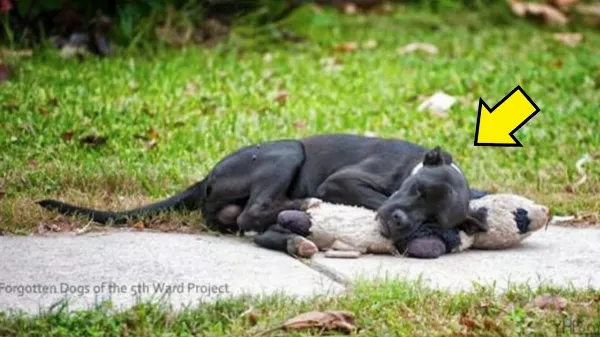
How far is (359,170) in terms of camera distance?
6.46m

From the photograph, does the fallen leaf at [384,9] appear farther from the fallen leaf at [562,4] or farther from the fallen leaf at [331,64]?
the fallen leaf at [331,64]

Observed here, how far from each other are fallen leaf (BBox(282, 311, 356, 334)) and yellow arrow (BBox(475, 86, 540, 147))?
11.9 feet

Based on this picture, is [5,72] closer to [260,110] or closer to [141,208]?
[260,110]

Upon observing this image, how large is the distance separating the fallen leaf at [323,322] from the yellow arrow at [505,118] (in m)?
3.62

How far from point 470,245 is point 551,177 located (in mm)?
1888

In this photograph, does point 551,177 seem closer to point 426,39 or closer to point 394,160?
point 394,160

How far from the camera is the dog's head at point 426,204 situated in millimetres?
5953

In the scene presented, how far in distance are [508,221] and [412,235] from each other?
0.50m

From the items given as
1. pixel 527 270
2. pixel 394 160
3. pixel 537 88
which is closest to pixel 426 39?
pixel 537 88

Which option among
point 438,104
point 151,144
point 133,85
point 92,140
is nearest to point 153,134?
point 151,144

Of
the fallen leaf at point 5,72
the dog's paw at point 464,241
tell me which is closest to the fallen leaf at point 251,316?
the dog's paw at point 464,241

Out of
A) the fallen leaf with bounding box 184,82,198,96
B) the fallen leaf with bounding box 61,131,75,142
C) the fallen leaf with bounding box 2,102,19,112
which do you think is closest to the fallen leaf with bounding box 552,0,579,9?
the fallen leaf with bounding box 184,82,198,96

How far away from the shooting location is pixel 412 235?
19.6 ft

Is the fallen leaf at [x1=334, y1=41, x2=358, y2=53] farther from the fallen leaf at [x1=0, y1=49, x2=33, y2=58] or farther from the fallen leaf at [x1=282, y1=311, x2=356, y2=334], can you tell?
the fallen leaf at [x1=282, y1=311, x2=356, y2=334]
